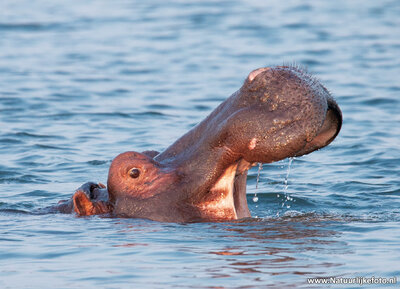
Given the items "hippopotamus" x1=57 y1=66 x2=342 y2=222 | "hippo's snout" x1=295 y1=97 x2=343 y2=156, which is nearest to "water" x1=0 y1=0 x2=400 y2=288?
"hippopotamus" x1=57 y1=66 x2=342 y2=222

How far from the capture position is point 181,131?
47.9ft

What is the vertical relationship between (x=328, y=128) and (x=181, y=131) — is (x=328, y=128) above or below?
above

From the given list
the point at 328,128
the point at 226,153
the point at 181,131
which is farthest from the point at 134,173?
the point at 181,131

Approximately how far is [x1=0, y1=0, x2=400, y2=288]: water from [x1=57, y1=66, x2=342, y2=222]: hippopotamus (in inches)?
7.8

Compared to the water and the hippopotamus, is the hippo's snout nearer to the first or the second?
the hippopotamus

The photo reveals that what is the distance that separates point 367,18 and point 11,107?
1484 centimetres

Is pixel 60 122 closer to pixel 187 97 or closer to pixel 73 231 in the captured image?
pixel 187 97

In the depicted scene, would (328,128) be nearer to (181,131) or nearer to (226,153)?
(226,153)

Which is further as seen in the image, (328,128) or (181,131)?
(181,131)

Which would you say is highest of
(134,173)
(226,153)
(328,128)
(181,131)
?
(328,128)

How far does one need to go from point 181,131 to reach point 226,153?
7565 mm

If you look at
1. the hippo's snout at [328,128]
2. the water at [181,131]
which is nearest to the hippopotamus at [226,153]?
the hippo's snout at [328,128]

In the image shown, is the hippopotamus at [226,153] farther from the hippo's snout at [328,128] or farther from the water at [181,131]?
the water at [181,131]

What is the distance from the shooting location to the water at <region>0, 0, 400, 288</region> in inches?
278
